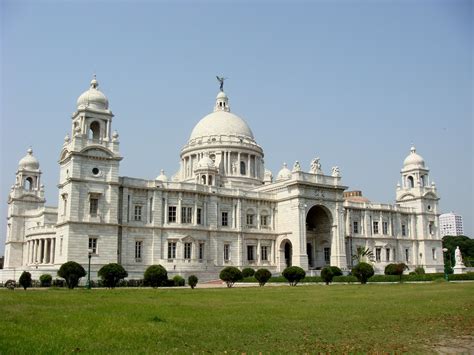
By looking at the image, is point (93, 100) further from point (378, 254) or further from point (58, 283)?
point (378, 254)

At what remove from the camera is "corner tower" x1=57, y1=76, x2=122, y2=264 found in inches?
2162

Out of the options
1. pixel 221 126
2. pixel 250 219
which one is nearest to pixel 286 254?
pixel 250 219

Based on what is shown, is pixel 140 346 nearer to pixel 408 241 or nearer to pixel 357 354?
pixel 357 354

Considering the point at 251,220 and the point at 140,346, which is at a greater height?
the point at 251,220

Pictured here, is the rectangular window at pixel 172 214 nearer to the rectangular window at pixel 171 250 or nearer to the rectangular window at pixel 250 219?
the rectangular window at pixel 171 250

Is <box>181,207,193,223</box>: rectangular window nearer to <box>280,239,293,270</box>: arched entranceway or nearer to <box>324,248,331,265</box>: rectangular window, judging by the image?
<box>280,239,293,270</box>: arched entranceway

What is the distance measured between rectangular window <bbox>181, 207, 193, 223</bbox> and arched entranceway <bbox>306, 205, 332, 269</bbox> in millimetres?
19270

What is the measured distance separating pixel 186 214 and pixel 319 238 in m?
21.8

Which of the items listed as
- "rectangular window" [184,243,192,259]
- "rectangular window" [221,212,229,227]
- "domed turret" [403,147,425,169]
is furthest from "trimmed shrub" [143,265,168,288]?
"domed turret" [403,147,425,169]

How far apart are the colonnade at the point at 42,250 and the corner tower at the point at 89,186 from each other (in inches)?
289

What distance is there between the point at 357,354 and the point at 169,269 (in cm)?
5120

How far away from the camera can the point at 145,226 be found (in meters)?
60.8

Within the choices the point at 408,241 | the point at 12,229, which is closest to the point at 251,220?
the point at 408,241

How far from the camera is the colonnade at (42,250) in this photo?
63312 mm
